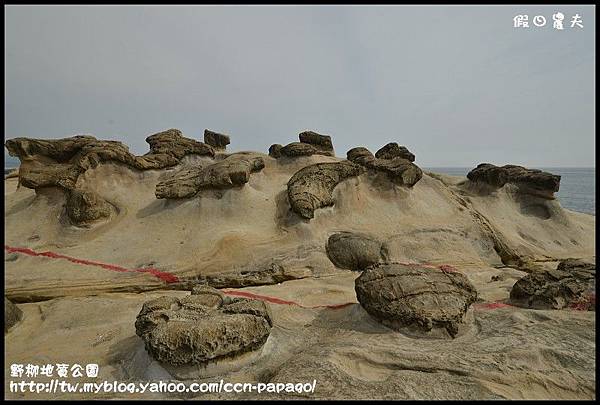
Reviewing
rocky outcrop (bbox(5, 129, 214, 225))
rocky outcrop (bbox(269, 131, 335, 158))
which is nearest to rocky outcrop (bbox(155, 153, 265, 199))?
rocky outcrop (bbox(5, 129, 214, 225))

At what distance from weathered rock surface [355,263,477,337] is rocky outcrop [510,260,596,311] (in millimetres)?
984

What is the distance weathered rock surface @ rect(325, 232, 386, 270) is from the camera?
5.96 meters

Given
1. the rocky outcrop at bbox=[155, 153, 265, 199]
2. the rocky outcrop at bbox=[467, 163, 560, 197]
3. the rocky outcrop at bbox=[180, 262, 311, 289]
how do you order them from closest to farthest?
the rocky outcrop at bbox=[180, 262, 311, 289] < the rocky outcrop at bbox=[155, 153, 265, 199] < the rocky outcrop at bbox=[467, 163, 560, 197]

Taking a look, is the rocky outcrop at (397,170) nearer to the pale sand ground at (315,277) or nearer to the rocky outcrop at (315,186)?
the pale sand ground at (315,277)

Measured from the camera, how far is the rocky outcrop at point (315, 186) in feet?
21.7

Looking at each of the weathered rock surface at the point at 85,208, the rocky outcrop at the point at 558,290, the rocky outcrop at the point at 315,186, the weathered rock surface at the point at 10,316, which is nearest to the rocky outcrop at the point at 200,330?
the weathered rock surface at the point at 10,316

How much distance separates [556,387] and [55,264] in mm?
6462

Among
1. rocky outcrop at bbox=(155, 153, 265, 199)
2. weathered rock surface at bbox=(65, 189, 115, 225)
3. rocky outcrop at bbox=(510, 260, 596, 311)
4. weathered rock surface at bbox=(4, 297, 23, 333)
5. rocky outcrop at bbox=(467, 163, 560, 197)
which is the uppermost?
rocky outcrop at bbox=(155, 153, 265, 199)

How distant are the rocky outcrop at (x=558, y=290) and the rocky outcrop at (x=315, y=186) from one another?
3.51 meters

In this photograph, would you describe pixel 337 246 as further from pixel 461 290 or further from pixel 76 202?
pixel 76 202

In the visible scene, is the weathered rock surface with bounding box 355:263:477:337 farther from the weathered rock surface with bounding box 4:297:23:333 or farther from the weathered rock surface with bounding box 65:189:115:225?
the weathered rock surface with bounding box 65:189:115:225

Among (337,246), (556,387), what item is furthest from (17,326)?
(556,387)

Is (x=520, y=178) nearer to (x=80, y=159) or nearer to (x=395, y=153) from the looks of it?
(x=395, y=153)

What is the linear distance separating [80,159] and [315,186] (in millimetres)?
4990
